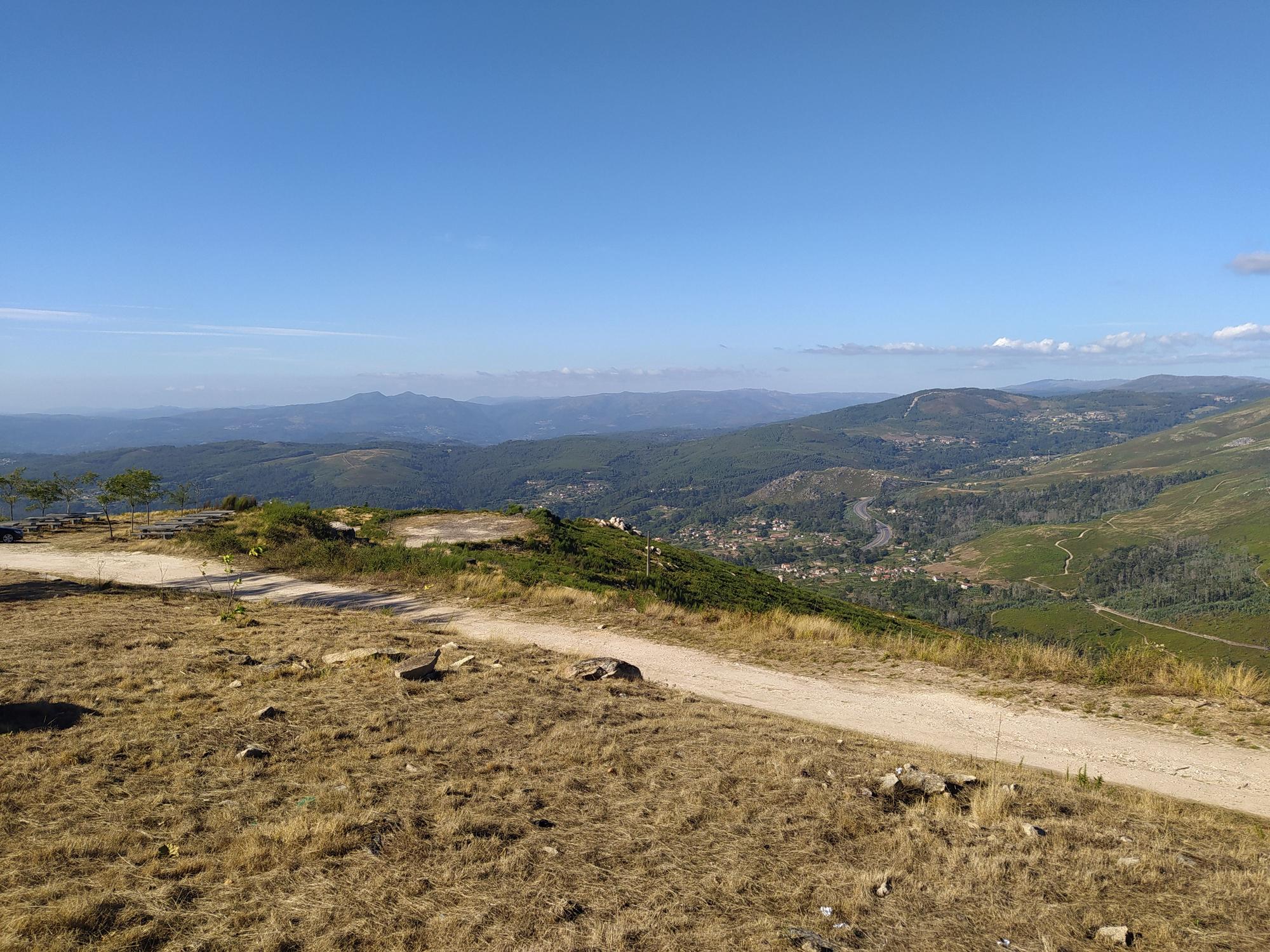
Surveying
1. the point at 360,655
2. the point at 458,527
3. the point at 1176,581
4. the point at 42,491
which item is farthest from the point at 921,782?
the point at 1176,581

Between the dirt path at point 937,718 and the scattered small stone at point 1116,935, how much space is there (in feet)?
13.5

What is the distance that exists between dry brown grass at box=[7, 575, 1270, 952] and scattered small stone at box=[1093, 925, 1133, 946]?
0.11m

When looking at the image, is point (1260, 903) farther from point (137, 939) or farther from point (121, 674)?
point (121, 674)

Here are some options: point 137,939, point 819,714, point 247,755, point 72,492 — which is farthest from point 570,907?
point 72,492

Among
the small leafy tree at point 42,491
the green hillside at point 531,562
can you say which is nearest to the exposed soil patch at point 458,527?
the green hillside at point 531,562

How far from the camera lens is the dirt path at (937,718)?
8094mm

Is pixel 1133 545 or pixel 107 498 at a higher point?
pixel 107 498

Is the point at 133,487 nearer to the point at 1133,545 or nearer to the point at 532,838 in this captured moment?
the point at 532,838

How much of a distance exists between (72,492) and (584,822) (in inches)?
1883

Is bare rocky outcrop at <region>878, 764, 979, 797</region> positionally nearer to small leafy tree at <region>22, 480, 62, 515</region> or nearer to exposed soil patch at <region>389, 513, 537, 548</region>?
exposed soil patch at <region>389, 513, 537, 548</region>

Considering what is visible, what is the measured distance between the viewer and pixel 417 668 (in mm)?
10836

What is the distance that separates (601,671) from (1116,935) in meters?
8.33

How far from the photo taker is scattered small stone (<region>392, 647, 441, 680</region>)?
1072 centimetres

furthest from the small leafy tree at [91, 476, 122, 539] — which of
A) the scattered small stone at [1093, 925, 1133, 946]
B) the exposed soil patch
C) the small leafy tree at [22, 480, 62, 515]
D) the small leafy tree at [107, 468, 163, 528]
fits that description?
the scattered small stone at [1093, 925, 1133, 946]
